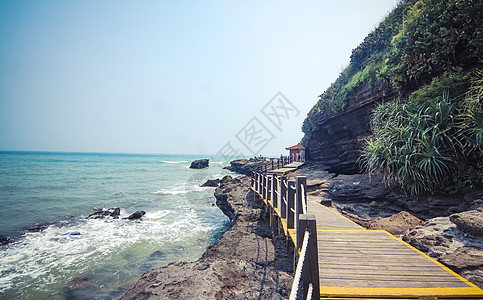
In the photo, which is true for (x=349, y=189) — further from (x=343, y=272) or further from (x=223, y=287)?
(x=223, y=287)

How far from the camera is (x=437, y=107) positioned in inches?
255

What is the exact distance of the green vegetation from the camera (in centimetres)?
607

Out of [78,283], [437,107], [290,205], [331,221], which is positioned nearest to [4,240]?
[78,283]

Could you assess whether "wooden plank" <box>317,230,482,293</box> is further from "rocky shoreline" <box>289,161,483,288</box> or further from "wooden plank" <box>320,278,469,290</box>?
"rocky shoreline" <box>289,161,483,288</box>

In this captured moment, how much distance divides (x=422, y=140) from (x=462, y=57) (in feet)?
10.8

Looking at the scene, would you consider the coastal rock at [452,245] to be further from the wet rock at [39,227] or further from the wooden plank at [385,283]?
the wet rock at [39,227]

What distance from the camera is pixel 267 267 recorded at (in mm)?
4656

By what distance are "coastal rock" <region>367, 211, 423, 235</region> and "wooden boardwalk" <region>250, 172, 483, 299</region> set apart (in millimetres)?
1396

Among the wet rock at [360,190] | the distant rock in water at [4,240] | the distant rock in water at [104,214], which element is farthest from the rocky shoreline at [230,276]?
the distant rock in water at [104,214]

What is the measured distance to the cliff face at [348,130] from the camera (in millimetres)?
11744

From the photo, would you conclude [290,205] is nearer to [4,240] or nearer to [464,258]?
[464,258]

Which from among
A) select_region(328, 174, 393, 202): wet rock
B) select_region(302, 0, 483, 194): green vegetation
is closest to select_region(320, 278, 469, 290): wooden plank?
select_region(302, 0, 483, 194): green vegetation

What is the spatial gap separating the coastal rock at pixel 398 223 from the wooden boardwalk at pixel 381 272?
1.40m

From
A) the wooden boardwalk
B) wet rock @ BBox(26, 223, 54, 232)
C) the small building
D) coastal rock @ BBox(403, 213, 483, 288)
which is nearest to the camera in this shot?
the wooden boardwalk
